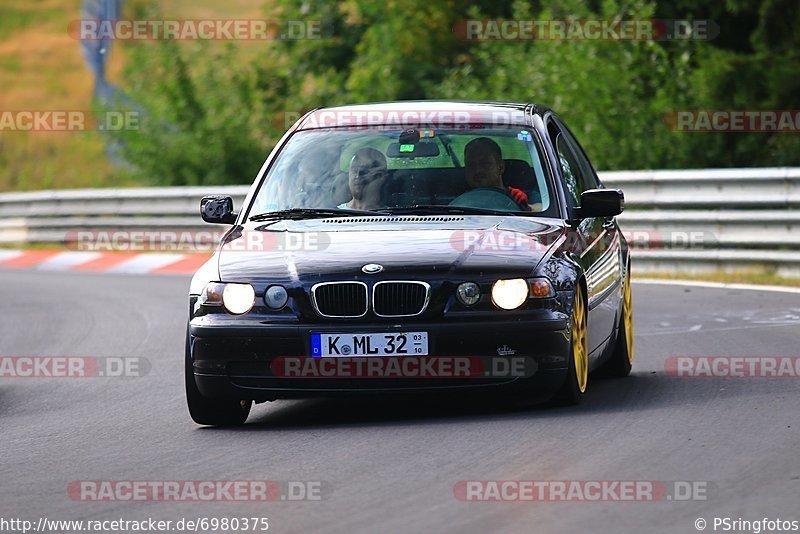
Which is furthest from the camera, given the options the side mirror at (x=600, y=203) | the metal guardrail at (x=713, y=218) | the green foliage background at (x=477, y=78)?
the green foliage background at (x=477, y=78)

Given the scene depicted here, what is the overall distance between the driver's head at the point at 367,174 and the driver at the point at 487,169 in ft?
1.50

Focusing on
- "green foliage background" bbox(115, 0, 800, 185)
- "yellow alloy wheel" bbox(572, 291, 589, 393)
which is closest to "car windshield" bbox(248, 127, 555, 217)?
"yellow alloy wheel" bbox(572, 291, 589, 393)

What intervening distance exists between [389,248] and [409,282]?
0.27 meters

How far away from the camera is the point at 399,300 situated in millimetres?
7820

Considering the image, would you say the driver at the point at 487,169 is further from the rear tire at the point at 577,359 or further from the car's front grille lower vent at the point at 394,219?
the rear tire at the point at 577,359

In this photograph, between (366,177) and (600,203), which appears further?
(366,177)

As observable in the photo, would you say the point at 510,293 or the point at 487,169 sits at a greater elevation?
the point at 487,169

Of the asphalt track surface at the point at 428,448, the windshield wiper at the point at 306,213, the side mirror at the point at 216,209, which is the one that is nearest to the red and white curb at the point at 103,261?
the asphalt track surface at the point at 428,448

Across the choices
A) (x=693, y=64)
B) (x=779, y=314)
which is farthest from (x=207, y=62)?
(x=779, y=314)

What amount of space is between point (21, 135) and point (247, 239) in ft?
149

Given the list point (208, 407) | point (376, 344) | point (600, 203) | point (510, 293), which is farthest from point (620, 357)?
point (208, 407)

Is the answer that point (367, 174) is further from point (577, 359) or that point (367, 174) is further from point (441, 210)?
point (577, 359)

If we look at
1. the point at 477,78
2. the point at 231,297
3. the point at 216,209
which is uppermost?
the point at 216,209

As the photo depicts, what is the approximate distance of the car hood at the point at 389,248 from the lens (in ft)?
25.8
